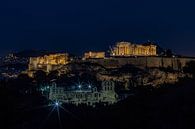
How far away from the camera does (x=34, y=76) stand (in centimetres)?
8088

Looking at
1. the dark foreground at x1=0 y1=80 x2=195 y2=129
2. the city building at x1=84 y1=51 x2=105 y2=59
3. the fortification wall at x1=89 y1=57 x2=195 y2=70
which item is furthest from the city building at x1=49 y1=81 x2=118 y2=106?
the city building at x1=84 y1=51 x2=105 y2=59

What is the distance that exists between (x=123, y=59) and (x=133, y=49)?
30.8 ft

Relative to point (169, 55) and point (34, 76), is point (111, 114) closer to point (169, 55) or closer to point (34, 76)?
point (34, 76)

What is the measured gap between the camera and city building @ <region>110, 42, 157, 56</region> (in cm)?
9500

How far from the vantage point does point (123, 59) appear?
88.1m

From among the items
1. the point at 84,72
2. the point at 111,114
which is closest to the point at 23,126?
the point at 111,114

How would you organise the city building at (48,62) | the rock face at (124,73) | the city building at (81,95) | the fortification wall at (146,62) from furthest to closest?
the city building at (48,62) → the fortification wall at (146,62) → the rock face at (124,73) → the city building at (81,95)

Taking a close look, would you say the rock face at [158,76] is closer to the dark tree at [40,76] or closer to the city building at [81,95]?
the city building at [81,95]

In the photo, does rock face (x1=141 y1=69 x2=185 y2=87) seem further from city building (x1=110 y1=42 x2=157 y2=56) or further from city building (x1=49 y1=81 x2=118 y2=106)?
city building (x1=110 y1=42 x2=157 y2=56)

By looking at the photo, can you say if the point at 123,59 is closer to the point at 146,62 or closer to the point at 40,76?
the point at 146,62

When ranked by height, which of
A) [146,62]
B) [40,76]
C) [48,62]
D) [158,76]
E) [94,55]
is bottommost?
[158,76]

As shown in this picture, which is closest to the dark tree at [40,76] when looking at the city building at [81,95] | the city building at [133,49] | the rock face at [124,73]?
the rock face at [124,73]

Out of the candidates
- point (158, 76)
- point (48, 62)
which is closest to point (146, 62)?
point (158, 76)

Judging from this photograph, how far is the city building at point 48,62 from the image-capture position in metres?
89.8
